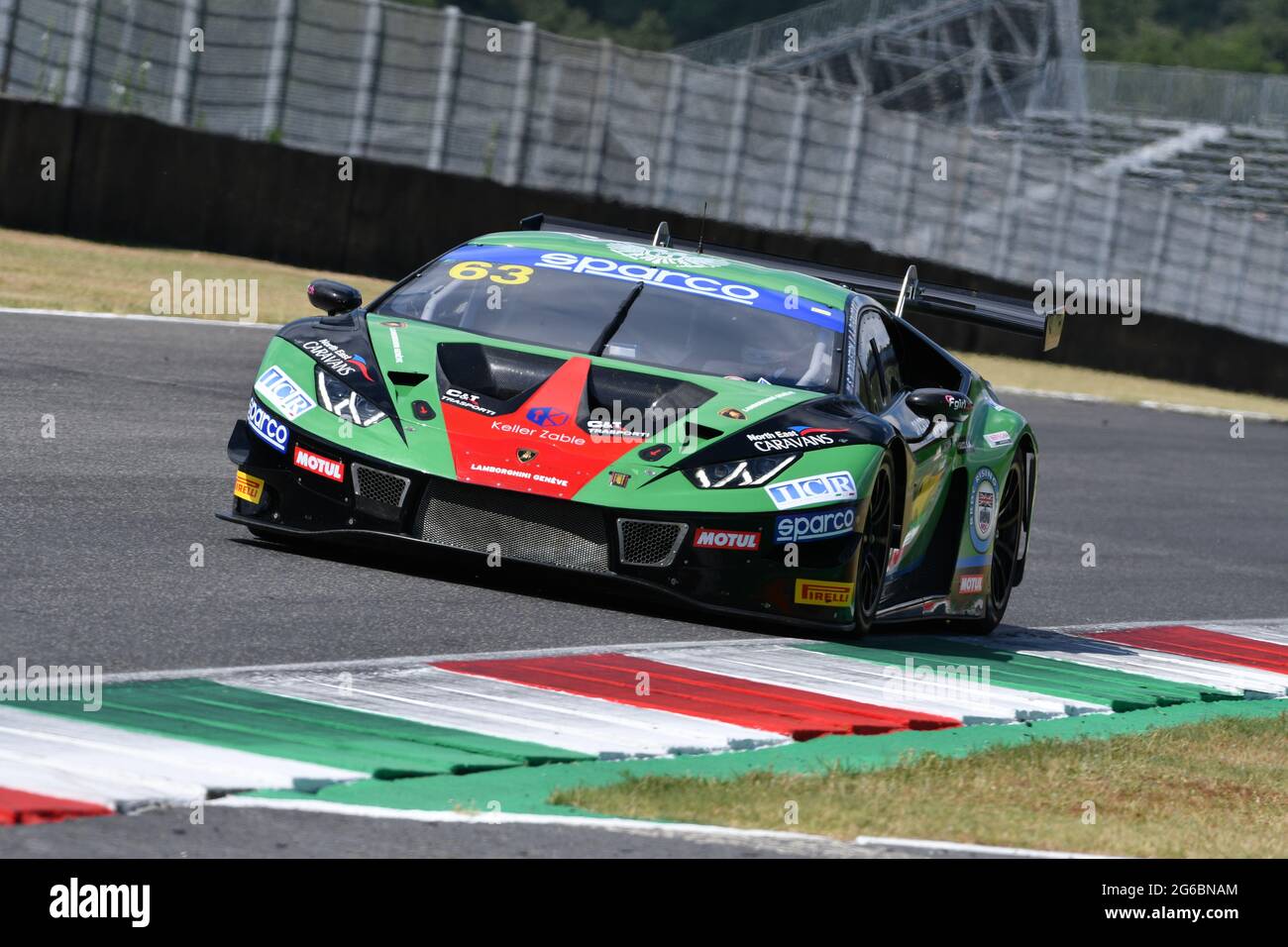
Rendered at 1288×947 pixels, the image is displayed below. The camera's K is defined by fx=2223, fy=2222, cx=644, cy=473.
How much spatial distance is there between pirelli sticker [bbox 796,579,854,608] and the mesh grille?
140 centimetres

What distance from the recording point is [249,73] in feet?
85.1

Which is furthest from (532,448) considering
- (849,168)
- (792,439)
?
(849,168)

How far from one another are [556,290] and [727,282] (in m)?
0.70

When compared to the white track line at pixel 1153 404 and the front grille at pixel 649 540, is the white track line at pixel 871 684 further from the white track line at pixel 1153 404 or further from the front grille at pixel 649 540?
the white track line at pixel 1153 404

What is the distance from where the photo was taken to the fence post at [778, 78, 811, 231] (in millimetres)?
30906

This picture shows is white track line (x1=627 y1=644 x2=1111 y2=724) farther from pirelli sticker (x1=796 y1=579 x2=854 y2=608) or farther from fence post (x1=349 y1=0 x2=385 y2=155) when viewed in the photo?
fence post (x1=349 y1=0 x2=385 y2=155)

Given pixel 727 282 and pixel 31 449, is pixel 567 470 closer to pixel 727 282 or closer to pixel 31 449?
pixel 727 282

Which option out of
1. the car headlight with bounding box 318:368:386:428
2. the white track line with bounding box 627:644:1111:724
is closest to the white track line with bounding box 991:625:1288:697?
the white track line with bounding box 627:644:1111:724

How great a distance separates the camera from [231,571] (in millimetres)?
7617

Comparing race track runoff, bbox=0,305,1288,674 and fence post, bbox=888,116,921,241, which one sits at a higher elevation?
fence post, bbox=888,116,921,241

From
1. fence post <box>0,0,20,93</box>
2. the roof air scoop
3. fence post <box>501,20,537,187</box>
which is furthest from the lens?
fence post <box>501,20,537,187</box>
